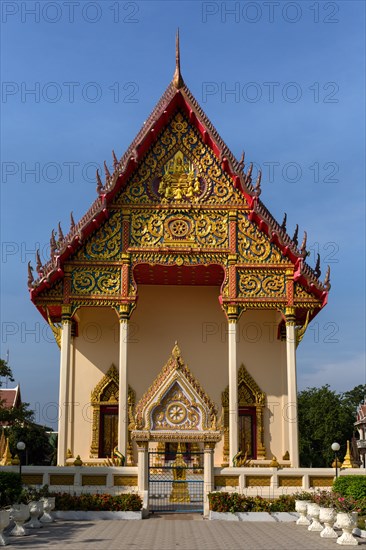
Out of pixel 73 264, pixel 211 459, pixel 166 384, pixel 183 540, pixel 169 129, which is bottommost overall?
pixel 183 540

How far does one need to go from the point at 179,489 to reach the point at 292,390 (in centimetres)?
350

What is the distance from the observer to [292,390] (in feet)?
55.6

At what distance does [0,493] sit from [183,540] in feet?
12.9

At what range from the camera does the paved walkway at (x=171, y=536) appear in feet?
33.9

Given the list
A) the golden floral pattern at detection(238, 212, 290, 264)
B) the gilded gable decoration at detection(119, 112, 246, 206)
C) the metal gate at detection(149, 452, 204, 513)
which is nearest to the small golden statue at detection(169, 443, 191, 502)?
the metal gate at detection(149, 452, 204, 513)

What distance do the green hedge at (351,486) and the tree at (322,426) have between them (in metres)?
30.3

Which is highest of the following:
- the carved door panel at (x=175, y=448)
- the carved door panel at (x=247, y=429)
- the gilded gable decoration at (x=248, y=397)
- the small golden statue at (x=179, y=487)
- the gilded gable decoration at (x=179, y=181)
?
the gilded gable decoration at (x=179, y=181)

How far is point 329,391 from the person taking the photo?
46312mm

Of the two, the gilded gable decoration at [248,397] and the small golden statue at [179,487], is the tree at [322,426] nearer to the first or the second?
the gilded gable decoration at [248,397]

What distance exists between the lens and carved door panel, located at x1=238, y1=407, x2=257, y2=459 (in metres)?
19.0

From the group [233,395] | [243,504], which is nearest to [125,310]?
[233,395]

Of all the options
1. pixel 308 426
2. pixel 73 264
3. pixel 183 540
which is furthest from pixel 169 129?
pixel 308 426

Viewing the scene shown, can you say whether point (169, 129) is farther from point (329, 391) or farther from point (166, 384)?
point (329, 391)

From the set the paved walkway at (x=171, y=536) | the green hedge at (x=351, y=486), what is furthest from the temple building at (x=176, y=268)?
the paved walkway at (x=171, y=536)
